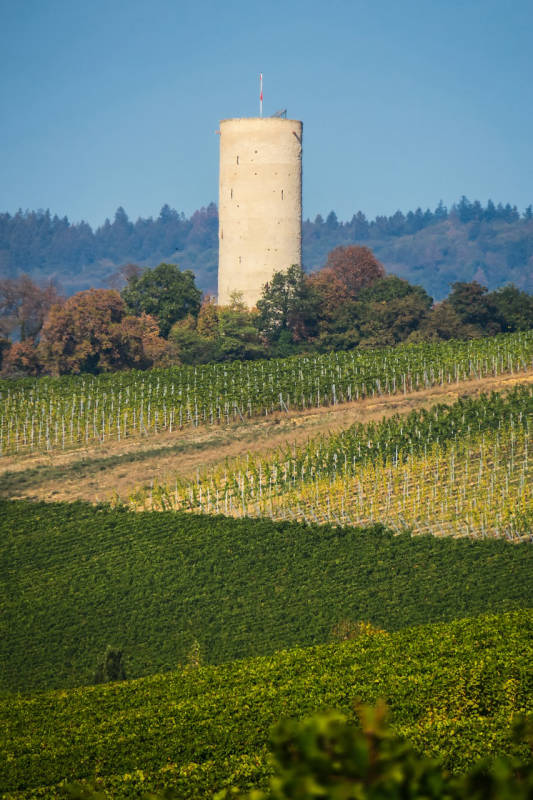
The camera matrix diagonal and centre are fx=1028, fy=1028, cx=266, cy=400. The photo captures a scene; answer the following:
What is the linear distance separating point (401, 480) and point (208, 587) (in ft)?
30.3

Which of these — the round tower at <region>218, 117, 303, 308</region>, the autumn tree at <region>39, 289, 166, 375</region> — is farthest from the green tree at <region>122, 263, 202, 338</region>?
the autumn tree at <region>39, 289, 166, 375</region>

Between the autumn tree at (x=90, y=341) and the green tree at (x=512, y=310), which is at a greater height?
the green tree at (x=512, y=310)

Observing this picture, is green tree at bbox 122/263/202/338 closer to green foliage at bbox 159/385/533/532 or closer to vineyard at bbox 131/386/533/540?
green foliage at bbox 159/385/533/532

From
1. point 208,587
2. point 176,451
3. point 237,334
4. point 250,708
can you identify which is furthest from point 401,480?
point 237,334

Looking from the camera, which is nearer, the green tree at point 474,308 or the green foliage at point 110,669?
the green foliage at point 110,669

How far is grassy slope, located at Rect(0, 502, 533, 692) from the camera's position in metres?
21.8

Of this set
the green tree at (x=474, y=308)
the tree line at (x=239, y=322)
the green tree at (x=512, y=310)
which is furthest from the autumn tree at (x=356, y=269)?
the green tree at (x=474, y=308)

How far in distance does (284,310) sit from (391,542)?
115 feet

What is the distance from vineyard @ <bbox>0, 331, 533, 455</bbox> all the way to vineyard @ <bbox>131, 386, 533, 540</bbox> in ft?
22.1

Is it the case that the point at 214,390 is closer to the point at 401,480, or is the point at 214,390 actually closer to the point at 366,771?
the point at 401,480

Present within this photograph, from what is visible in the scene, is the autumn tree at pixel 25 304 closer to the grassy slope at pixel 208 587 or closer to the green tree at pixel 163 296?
the green tree at pixel 163 296

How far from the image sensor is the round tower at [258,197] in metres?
61.2

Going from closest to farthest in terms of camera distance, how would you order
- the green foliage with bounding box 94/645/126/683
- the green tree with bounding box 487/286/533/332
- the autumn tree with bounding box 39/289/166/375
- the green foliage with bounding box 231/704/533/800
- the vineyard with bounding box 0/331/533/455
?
1. the green foliage with bounding box 231/704/533/800
2. the green foliage with bounding box 94/645/126/683
3. the vineyard with bounding box 0/331/533/455
4. the autumn tree with bounding box 39/289/166/375
5. the green tree with bounding box 487/286/533/332

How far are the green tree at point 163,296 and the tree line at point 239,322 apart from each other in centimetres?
6
